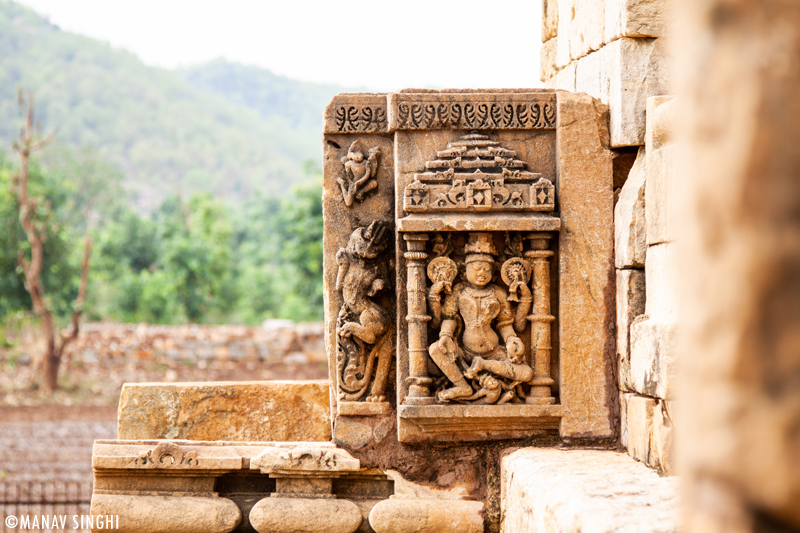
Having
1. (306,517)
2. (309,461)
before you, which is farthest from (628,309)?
(306,517)

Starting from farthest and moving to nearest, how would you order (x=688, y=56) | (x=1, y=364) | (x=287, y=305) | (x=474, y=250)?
1. (x=287, y=305)
2. (x=1, y=364)
3. (x=474, y=250)
4. (x=688, y=56)

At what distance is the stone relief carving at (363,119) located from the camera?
3.51m

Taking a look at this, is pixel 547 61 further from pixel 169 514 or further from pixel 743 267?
pixel 743 267

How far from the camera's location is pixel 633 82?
3.33m

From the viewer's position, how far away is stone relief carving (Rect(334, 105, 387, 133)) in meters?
3.51

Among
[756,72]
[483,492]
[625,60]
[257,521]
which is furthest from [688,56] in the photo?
[257,521]

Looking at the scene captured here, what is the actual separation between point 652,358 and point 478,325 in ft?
2.56

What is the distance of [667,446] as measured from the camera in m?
2.64

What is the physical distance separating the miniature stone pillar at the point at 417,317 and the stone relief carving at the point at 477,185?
6.7 inches

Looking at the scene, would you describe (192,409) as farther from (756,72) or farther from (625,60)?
(756,72)

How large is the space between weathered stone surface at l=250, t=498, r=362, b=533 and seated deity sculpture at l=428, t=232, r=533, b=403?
2.53 feet

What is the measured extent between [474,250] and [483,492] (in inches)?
45.9

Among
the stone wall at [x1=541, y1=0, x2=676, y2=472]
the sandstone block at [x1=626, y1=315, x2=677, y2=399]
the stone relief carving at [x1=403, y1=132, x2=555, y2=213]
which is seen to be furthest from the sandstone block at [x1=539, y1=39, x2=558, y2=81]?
the sandstone block at [x1=626, y1=315, x2=677, y2=399]

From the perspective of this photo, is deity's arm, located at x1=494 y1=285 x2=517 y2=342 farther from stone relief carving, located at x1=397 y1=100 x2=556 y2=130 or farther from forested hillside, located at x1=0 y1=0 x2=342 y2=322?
forested hillside, located at x1=0 y1=0 x2=342 y2=322
